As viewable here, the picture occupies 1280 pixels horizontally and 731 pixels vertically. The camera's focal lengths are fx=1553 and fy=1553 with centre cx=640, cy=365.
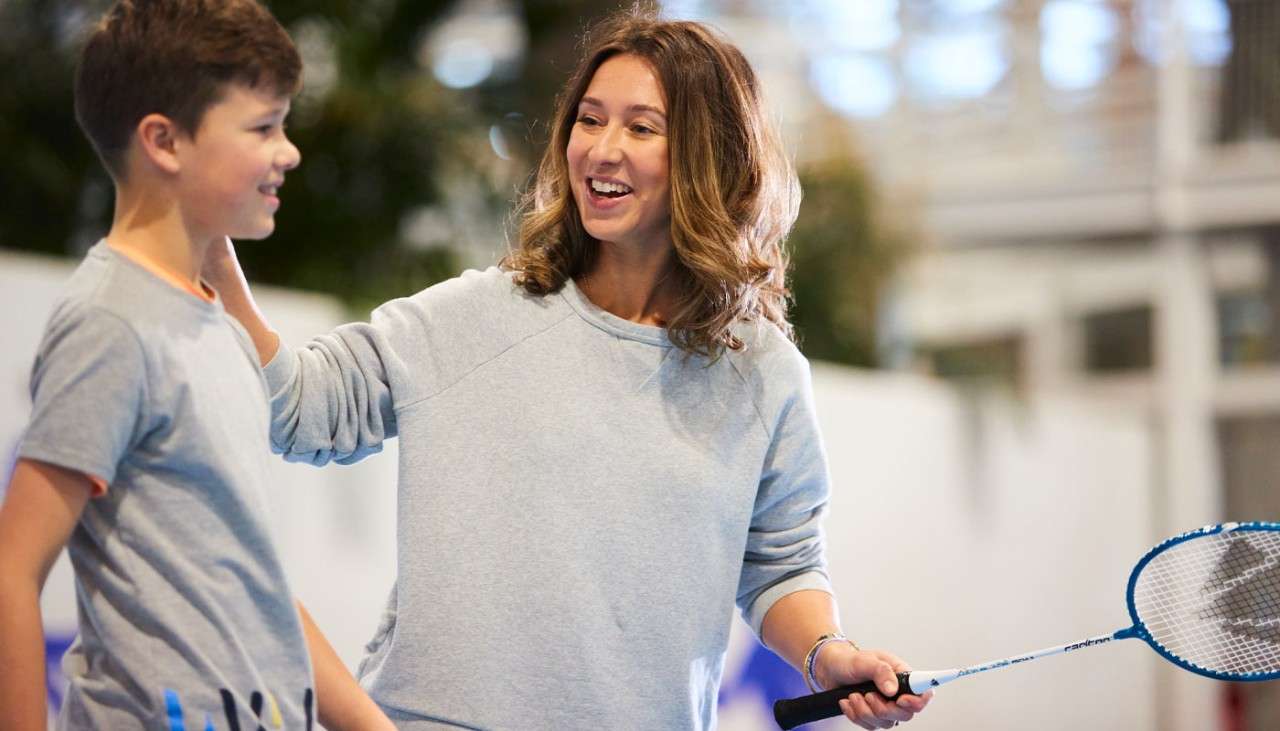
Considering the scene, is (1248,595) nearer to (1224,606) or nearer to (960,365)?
(1224,606)

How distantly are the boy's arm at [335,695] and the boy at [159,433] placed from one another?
0.35 ft

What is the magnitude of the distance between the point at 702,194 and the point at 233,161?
2.40 ft

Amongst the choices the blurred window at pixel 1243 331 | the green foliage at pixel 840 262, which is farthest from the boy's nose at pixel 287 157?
the blurred window at pixel 1243 331

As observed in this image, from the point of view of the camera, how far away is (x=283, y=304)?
3.70 meters

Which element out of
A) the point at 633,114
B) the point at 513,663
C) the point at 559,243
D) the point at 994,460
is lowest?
the point at 994,460

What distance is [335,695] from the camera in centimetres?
139

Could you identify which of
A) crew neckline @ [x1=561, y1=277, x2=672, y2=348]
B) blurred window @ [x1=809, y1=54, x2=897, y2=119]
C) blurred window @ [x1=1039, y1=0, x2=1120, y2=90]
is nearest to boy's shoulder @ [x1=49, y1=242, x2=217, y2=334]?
crew neckline @ [x1=561, y1=277, x2=672, y2=348]

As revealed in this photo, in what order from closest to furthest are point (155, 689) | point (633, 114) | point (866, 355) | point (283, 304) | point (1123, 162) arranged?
point (155, 689), point (633, 114), point (283, 304), point (866, 355), point (1123, 162)

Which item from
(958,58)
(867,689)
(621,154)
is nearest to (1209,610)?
(867,689)

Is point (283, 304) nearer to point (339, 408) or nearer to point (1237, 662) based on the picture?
point (339, 408)

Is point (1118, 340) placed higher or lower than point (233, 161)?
lower

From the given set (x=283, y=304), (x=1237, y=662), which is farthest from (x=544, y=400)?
(x=283, y=304)

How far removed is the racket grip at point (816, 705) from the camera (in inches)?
71.7

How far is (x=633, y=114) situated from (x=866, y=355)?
563 cm
